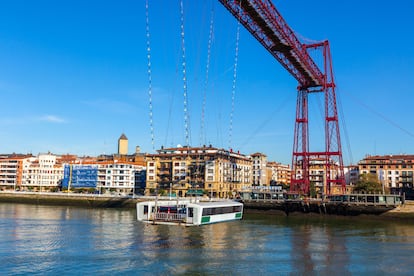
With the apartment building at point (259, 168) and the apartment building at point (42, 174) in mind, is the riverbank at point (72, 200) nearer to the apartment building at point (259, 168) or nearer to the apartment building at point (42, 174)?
the apartment building at point (42, 174)

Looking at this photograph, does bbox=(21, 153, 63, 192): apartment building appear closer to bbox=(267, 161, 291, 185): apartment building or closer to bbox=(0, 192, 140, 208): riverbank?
bbox=(0, 192, 140, 208): riverbank

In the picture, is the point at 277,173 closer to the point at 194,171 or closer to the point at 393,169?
the point at 393,169

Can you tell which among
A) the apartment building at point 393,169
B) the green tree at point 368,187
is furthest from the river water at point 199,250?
the apartment building at point 393,169

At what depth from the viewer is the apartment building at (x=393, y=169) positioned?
76.0 metres

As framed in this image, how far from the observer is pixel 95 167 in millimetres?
83812

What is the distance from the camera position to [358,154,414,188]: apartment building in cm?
7600

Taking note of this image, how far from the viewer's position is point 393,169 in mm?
77375

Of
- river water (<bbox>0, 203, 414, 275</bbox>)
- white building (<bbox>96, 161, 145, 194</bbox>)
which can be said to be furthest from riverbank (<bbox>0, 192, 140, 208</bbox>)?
river water (<bbox>0, 203, 414, 275</bbox>)

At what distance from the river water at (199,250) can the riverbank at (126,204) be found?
1112 centimetres

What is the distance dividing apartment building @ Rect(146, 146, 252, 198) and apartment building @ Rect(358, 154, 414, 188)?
2475cm

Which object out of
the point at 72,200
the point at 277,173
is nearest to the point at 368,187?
the point at 72,200

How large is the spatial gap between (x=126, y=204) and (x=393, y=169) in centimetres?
4880

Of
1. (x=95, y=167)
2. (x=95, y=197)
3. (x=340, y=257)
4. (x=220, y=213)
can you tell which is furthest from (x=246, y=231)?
(x=95, y=167)

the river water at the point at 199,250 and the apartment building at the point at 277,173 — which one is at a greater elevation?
the apartment building at the point at 277,173
